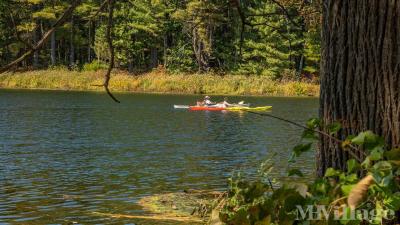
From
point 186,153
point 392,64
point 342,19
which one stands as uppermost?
point 342,19

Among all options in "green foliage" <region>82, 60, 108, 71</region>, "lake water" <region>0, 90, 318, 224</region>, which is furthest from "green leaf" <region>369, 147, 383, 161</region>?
"green foliage" <region>82, 60, 108, 71</region>

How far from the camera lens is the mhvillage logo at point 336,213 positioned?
95.1 inches

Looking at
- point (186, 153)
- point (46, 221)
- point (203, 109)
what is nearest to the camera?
point (46, 221)

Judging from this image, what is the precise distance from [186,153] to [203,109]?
17337 mm

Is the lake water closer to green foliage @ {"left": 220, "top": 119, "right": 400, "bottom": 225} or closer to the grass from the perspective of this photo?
green foliage @ {"left": 220, "top": 119, "right": 400, "bottom": 225}

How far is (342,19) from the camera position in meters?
3.20

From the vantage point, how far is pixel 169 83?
177ft

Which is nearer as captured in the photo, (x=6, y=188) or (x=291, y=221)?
(x=291, y=221)

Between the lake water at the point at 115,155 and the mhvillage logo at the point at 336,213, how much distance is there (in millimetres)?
1874

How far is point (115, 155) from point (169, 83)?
3577 cm

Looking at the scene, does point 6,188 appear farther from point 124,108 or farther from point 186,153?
point 124,108

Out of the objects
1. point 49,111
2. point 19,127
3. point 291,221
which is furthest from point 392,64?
point 49,111

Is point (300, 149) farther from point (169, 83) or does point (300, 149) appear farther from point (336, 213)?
point (169, 83)

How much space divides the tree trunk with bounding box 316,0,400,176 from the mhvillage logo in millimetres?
557
